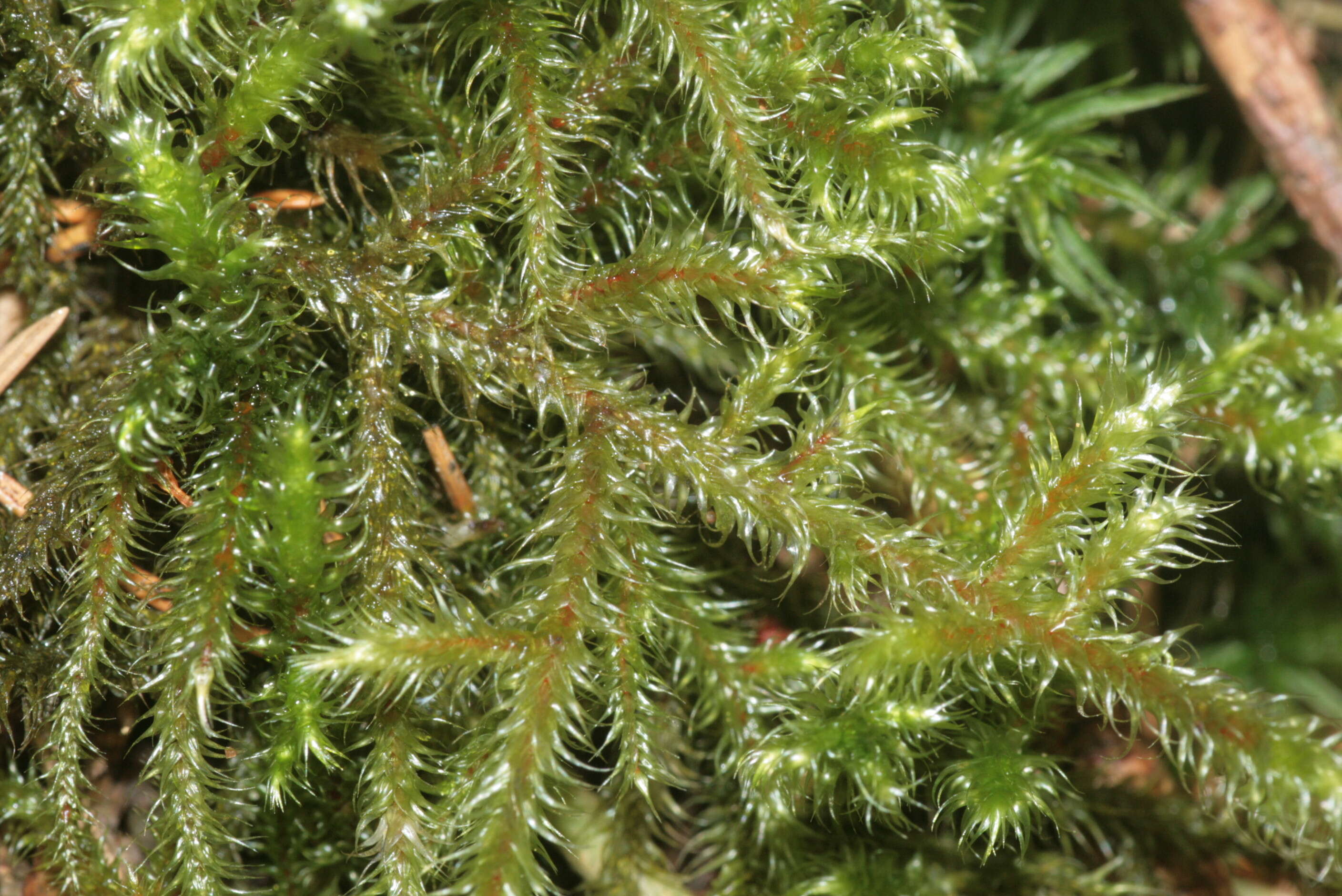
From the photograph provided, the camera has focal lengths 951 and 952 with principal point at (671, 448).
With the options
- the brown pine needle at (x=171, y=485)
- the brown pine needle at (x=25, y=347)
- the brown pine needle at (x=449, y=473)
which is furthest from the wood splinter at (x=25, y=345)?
the brown pine needle at (x=449, y=473)

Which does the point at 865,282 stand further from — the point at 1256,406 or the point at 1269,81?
the point at 1269,81

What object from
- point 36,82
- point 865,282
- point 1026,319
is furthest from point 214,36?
point 1026,319

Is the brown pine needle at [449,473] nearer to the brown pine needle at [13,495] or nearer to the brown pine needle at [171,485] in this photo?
the brown pine needle at [171,485]

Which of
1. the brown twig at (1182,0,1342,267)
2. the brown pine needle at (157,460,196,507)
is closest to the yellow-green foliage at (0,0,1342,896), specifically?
the brown pine needle at (157,460,196,507)

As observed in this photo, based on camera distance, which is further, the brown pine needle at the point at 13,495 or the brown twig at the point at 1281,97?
the brown twig at the point at 1281,97

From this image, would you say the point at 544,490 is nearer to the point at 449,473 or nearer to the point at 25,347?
the point at 449,473

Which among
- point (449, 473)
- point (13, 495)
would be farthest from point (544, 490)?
point (13, 495)

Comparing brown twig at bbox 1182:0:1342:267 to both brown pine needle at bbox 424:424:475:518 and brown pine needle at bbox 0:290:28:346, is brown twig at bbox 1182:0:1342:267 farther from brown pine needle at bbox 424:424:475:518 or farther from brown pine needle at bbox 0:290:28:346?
brown pine needle at bbox 0:290:28:346
